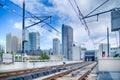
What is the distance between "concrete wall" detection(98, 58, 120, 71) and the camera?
71.5 ft

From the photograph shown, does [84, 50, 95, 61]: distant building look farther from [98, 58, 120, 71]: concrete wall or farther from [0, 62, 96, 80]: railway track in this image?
[0, 62, 96, 80]: railway track

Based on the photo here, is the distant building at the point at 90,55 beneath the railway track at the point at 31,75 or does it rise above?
beneath

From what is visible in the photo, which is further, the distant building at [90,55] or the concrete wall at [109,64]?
the distant building at [90,55]

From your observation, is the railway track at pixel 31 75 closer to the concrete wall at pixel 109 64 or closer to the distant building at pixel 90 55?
the concrete wall at pixel 109 64

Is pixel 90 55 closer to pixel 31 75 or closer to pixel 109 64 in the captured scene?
pixel 109 64

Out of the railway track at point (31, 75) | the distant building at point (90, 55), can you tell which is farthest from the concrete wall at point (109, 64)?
the distant building at point (90, 55)

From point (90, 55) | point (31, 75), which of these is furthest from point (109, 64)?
point (90, 55)

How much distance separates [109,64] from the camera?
72.2 ft

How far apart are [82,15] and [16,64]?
11122 millimetres

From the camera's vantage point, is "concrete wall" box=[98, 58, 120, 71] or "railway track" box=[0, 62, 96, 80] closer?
"railway track" box=[0, 62, 96, 80]

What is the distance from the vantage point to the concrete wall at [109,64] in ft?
71.5

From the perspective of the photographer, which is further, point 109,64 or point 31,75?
point 109,64

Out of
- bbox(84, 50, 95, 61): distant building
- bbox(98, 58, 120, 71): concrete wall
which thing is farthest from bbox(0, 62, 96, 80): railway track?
bbox(84, 50, 95, 61): distant building

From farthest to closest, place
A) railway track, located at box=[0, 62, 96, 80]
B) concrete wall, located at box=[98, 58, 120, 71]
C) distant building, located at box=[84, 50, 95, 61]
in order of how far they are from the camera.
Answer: distant building, located at box=[84, 50, 95, 61]
concrete wall, located at box=[98, 58, 120, 71]
railway track, located at box=[0, 62, 96, 80]
